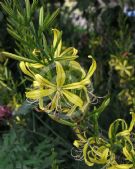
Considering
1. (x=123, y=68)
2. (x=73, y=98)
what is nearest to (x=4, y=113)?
(x=73, y=98)

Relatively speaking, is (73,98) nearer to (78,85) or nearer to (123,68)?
(78,85)

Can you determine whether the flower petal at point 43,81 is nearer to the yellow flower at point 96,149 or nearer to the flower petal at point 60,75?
the flower petal at point 60,75

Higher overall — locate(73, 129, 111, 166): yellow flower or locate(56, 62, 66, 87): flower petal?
locate(56, 62, 66, 87): flower petal

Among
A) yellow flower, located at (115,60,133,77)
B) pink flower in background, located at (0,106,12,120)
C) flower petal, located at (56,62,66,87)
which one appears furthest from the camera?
yellow flower, located at (115,60,133,77)

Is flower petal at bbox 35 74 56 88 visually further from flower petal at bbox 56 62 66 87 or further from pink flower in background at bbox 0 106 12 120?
pink flower in background at bbox 0 106 12 120

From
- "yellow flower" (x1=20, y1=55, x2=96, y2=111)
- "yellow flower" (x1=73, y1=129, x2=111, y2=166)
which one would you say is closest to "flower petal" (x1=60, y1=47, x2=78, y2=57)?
"yellow flower" (x1=20, y1=55, x2=96, y2=111)

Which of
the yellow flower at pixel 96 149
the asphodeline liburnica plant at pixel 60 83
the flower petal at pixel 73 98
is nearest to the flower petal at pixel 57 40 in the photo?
the asphodeline liburnica plant at pixel 60 83

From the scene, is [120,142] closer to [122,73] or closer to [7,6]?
[7,6]

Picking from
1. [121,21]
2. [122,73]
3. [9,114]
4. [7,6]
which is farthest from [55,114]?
[122,73]
